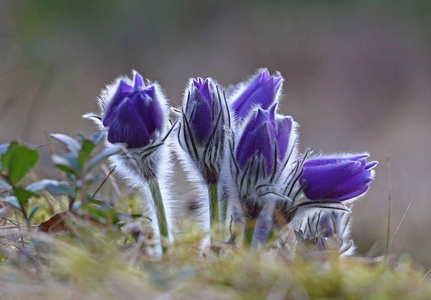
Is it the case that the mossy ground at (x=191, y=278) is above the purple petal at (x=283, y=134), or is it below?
below

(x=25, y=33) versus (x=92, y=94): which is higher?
(x=25, y=33)

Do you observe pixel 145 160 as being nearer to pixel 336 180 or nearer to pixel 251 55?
pixel 336 180

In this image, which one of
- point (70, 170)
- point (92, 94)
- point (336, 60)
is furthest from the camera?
point (336, 60)

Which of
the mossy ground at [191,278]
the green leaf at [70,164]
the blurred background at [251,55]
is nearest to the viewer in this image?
the mossy ground at [191,278]

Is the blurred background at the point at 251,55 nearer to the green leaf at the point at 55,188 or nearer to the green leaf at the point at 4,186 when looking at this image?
the green leaf at the point at 4,186

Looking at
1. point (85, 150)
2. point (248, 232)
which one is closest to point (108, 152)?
point (85, 150)

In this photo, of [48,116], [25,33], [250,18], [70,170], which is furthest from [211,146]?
[250,18]

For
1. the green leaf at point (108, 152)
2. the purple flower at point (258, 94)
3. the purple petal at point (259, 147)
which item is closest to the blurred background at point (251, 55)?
the purple flower at point (258, 94)

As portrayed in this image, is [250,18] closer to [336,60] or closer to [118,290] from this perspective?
[336,60]
